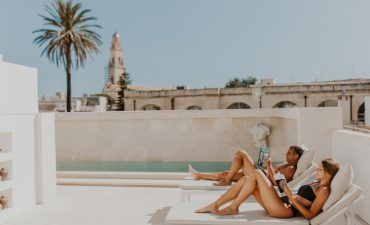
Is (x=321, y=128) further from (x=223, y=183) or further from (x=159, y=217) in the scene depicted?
(x=159, y=217)

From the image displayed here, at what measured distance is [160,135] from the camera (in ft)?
47.8

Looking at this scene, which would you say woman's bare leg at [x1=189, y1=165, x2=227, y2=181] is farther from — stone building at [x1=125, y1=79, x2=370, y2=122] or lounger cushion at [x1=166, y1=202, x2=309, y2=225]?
stone building at [x1=125, y1=79, x2=370, y2=122]

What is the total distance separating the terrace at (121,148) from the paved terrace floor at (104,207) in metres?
0.02

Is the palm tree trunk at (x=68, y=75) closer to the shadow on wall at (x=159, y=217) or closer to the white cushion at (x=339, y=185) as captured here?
the shadow on wall at (x=159, y=217)

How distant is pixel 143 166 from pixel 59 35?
12.3 m

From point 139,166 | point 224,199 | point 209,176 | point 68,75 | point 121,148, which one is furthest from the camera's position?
point 68,75

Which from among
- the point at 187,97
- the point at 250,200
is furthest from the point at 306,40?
the point at 250,200

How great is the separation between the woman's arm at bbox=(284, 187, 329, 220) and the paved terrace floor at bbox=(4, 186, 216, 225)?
2304 millimetres

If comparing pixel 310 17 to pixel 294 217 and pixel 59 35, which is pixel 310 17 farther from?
pixel 294 217

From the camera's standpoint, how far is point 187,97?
42219mm

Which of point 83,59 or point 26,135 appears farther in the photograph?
point 83,59

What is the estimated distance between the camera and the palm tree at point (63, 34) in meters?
22.8

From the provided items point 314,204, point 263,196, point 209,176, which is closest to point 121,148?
point 209,176

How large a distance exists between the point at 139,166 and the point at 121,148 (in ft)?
4.34
